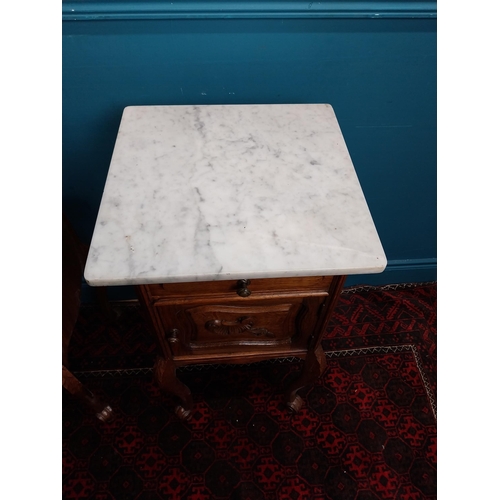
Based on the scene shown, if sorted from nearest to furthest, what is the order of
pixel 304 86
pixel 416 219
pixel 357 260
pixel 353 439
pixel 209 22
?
pixel 357 260 < pixel 209 22 < pixel 304 86 < pixel 353 439 < pixel 416 219

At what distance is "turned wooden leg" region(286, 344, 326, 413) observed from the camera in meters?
0.90

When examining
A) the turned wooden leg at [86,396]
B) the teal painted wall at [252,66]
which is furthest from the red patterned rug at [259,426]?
the teal painted wall at [252,66]

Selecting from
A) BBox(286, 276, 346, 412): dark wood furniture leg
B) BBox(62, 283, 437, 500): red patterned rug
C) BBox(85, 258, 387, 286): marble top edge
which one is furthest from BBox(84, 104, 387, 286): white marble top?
BBox(62, 283, 437, 500): red patterned rug

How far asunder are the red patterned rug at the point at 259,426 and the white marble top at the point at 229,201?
0.79 m

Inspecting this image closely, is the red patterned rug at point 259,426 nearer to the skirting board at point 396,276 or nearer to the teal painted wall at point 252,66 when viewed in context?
the skirting board at point 396,276

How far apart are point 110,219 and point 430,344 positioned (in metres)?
1.27

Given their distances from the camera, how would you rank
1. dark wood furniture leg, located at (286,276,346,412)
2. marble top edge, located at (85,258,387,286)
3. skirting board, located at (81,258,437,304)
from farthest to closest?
1. skirting board, located at (81,258,437,304)
2. dark wood furniture leg, located at (286,276,346,412)
3. marble top edge, located at (85,258,387,286)

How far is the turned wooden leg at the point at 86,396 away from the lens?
37.0 inches

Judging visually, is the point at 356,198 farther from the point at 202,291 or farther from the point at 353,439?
the point at 353,439

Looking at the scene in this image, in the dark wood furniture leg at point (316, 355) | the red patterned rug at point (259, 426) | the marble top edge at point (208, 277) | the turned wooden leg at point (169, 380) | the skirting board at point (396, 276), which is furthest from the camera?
the skirting board at point (396, 276)

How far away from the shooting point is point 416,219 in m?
1.30

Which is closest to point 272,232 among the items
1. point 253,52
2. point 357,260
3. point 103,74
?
point 357,260

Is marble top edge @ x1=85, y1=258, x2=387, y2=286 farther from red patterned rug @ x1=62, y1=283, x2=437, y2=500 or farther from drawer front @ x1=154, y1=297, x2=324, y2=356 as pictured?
red patterned rug @ x1=62, y1=283, x2=437, y2=500

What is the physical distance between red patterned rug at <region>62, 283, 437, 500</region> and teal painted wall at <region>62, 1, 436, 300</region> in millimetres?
652
